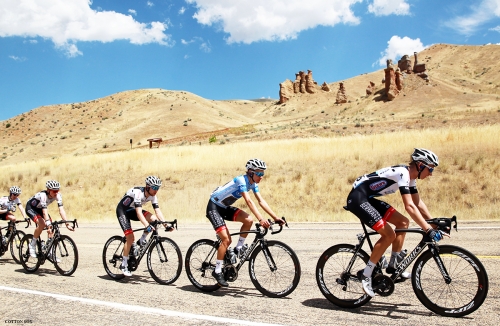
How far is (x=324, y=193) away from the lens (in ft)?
65.7

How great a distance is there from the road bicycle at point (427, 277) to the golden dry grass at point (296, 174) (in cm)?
966

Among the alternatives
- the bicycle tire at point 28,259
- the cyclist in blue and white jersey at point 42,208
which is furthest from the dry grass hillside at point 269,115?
the bicycle tire at point 28,259

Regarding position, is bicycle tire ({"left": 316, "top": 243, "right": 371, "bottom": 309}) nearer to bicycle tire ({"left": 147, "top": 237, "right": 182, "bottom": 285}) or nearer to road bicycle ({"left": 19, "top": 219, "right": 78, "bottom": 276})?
bicycle tire ({"left": 147, "top": 237, "right": 182, "bottom": 285})

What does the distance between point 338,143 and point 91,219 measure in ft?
52.0

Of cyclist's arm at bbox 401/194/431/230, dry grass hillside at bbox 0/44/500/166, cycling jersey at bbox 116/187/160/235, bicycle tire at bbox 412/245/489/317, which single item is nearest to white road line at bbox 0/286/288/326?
cycling jersey at bbox 116/187/160/235

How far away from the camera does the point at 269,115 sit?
127 meters

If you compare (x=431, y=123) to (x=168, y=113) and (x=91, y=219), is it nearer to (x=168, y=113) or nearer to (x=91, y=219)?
(x=91, y=219)

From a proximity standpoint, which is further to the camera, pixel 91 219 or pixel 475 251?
pixel 91 219

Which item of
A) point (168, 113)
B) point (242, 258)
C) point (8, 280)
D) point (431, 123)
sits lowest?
point (8, 280)

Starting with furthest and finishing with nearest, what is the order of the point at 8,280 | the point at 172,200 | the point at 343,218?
the point at 172,200 → the point at 343,218 → the point at 8,280

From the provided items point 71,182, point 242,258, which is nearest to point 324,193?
point 242,258

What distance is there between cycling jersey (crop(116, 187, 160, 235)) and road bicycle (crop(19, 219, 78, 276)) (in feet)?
3.50

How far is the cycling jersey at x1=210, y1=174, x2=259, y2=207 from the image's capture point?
21.3ft

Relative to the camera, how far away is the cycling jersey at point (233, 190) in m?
6.50
